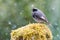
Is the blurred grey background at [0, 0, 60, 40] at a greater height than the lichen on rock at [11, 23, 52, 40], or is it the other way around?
the lichen on rock at [11, 23, 52, 40]

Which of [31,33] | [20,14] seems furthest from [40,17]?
[20,14]

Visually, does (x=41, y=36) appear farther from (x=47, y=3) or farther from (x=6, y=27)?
(x=47, y=3)

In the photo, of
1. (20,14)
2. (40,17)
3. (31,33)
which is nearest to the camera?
(31,33)

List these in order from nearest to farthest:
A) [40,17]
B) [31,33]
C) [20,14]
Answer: [31,33] → [40,17] → [20,14]

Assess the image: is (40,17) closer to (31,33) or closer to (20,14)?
(31,33)

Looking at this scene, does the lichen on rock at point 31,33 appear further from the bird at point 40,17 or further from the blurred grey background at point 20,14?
the blurred grey background at point 20,14

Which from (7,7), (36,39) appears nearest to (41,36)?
(36,39)

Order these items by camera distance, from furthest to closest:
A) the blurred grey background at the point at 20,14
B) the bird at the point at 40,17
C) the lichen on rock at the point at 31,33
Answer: the blurred grey background at the point at 20,14, the bird at the point at 40,17, the lichen on rock at the point at 31,33

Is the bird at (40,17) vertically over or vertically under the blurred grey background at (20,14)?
over

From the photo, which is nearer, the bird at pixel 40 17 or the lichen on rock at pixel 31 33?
the lichen on rock at pixel 31 33

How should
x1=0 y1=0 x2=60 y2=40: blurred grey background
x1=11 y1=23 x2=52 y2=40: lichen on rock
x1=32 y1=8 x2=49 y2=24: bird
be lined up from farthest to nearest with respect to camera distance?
x1=0 y1=0 x2=60 y2=40: blurred grey background → x1=32 y1=8 x2=49 y2=24: bird → x1=11 y1=23 x2=52 y2=40: lichen on rock

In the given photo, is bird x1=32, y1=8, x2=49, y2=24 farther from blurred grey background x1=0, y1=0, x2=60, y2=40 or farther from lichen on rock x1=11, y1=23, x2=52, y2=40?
blurred grey background x1=0, y1=0, x2=60, y2=40

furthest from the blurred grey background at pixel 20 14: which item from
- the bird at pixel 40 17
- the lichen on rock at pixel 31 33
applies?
the lichen on rock at pixel 31 33

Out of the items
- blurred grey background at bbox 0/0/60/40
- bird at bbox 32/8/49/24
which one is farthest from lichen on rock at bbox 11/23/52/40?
blurred grey background at bbox 0/0/60/40
